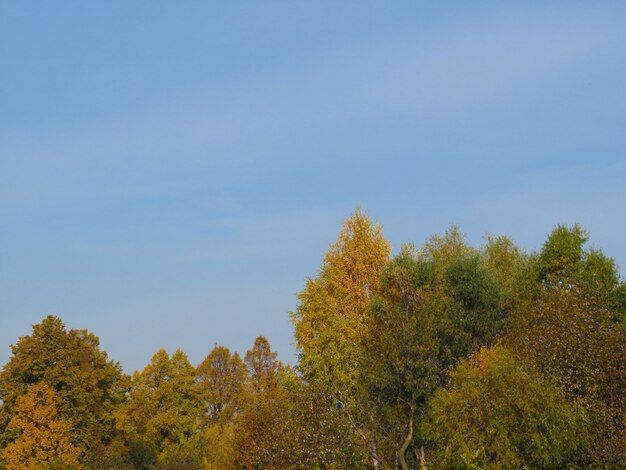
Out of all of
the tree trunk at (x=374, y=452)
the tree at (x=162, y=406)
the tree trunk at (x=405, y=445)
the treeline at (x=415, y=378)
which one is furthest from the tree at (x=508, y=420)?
the tree at (x=162, y=406)

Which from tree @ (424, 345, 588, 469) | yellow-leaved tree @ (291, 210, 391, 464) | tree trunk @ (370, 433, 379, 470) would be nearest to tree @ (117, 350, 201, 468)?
yellow-leaved tree @ (291, 210, 391, 464)

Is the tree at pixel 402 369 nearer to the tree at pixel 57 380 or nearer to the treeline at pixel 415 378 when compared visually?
the treeline at pixel 415 378

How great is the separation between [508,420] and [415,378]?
8597 millimetres

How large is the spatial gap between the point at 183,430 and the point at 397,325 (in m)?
55.1

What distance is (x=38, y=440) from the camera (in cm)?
7956

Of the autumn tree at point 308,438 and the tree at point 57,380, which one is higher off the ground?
the tree at point 57,380

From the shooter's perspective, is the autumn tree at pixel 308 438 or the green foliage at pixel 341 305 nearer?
the autumn tree at pixel 308 438

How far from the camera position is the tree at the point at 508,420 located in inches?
1762

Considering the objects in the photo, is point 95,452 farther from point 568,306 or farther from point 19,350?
point 568,306

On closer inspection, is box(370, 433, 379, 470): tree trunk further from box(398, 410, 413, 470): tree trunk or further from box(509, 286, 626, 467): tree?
box(509, 286, 626, 467): tree

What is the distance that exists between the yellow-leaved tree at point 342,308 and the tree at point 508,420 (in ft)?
38.7

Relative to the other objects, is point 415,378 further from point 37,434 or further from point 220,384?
point 220,384

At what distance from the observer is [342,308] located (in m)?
64.8

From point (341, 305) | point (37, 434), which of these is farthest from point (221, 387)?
point (341, 305)
